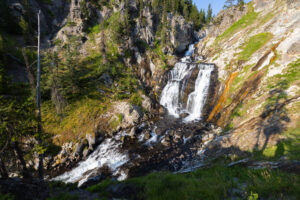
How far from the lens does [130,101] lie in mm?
23531

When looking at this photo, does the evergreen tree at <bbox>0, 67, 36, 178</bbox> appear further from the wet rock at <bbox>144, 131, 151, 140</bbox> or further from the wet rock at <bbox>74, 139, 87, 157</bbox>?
the wet rock at <bbox>144, 131, 151, 140</bbox>

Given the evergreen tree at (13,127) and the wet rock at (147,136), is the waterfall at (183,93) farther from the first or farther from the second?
the evergreen tree at (13,127)

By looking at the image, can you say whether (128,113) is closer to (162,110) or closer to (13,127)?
(162,110)

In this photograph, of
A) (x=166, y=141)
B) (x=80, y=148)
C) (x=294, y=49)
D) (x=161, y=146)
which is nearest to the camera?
(x=161, y=146)

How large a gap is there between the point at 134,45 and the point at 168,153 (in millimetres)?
31215

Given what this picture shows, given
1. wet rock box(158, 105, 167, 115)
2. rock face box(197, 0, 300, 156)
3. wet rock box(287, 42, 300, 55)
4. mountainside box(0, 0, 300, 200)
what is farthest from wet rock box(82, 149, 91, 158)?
wet rock box(287, 42, 300, 55)

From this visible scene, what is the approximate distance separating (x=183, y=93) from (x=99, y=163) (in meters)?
18.1

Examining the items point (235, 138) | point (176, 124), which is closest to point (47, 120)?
point (176, 124)

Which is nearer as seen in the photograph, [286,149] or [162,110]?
[286,149]

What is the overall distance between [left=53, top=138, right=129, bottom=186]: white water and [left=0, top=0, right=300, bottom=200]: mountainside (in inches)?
5.4

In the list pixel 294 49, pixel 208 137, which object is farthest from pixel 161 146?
pixel 294 49

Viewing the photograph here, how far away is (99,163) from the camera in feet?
47.7

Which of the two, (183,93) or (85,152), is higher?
(183,93)

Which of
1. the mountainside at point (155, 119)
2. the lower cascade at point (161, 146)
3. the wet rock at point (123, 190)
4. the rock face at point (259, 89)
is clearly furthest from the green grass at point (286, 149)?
the wet rock at point (123, 190)
